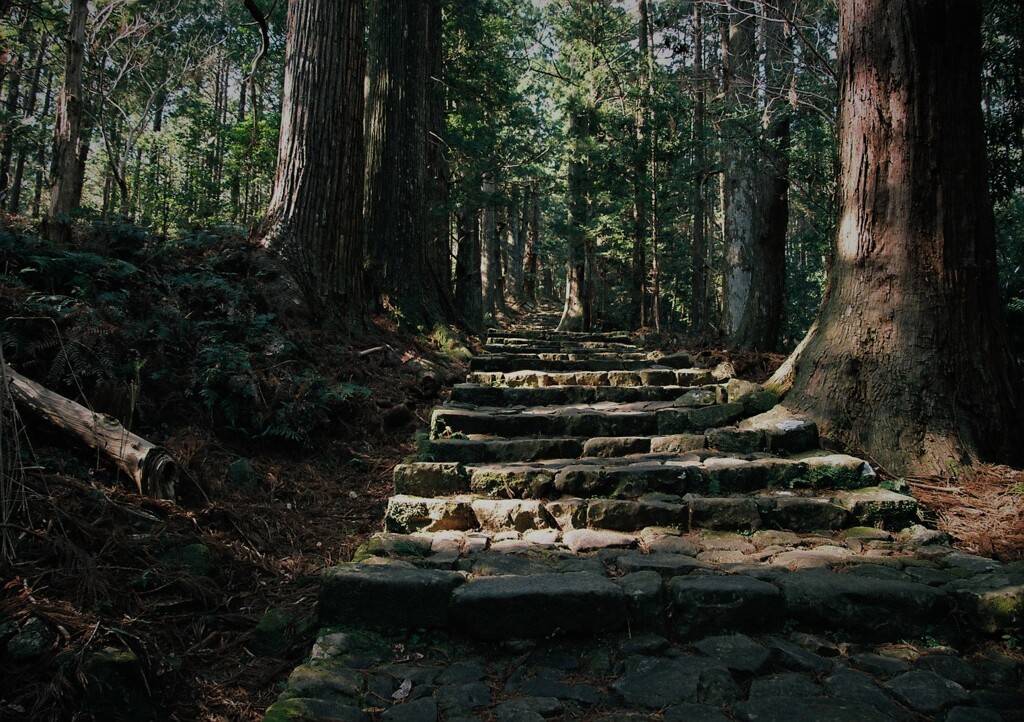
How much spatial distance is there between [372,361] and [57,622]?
4435 millimetres

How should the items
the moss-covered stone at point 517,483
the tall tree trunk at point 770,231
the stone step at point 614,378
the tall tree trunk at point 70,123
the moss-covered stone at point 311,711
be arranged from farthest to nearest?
1. the tall tree trunk at point 70,123
2. the tall tree trunk at point 770,231
3. the stone step at point 614,378
4. the moss-covered stone at point 517,483
5. the moss-covered stone at point 311,711

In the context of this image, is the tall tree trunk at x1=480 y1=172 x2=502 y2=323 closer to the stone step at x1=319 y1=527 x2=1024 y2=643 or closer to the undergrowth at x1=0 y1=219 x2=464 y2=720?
the undergrowth at x1=0 y1=219 x2=464 y2=720

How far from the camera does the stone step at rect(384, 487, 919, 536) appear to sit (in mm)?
3875

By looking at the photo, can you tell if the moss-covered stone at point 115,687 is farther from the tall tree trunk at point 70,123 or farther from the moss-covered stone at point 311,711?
the tall tree trunk at point 70,123

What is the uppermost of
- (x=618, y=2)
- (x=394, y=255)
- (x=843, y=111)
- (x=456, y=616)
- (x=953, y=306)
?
(x=618, y=2)

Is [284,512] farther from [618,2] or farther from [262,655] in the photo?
[618,2]

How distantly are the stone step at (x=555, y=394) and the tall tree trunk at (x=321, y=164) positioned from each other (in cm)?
186

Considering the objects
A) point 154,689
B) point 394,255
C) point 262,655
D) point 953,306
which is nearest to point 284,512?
point 262,655

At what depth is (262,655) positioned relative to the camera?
2795 mm

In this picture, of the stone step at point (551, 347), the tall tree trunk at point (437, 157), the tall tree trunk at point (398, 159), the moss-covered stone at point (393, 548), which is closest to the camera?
the moss-covered stone at point (393, 548)

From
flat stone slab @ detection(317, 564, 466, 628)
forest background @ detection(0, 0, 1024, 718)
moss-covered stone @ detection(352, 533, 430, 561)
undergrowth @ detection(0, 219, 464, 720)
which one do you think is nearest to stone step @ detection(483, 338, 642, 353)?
forest background @ detection(0, 0, 1024, 718)

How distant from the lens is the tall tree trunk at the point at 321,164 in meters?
6.67

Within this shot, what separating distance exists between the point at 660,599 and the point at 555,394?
11.4 ft

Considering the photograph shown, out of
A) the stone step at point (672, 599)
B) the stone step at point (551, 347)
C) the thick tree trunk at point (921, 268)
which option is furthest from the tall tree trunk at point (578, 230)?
the stone step at point (672, 599)
